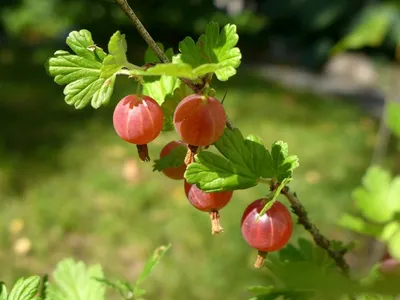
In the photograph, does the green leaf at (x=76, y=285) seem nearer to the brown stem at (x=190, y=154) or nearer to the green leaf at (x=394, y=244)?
the brown stem at (x=190, y=154)

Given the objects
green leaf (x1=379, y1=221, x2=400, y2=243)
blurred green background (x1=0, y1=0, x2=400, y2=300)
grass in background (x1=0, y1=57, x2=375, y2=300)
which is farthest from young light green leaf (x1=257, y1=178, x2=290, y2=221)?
A: grass in background (x1=0, y1=57, x2=375, y2=300)

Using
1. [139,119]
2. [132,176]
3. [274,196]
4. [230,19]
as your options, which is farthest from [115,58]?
[230,19]

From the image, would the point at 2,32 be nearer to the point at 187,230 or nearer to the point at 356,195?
the point at 187,230

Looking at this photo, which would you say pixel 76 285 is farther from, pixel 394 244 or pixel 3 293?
pixel 394 244

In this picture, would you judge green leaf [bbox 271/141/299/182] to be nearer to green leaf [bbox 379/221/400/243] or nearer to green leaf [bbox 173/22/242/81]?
green leaf [bbox 173/22/242/81]

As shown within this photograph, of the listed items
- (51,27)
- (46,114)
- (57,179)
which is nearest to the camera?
(57,179)

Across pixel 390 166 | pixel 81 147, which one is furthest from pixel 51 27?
pixel 390 166
